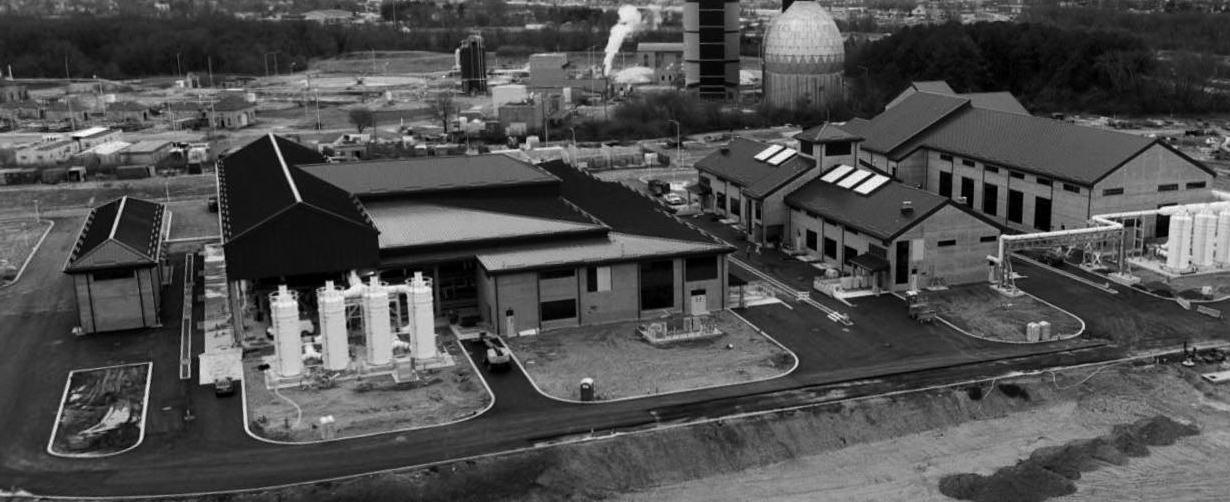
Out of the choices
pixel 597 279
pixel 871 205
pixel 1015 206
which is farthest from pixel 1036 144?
pixel 597 279

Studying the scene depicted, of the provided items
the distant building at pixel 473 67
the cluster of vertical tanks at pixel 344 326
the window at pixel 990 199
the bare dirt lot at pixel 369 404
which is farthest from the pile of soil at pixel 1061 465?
the distant building at pixel 473 67

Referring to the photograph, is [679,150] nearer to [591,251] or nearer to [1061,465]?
[591,251]

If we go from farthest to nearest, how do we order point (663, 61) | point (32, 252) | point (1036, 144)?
point (663, 61) < point (1036, 144) < point (32, 252)

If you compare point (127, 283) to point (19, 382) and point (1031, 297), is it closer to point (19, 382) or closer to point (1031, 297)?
point (19, 382)

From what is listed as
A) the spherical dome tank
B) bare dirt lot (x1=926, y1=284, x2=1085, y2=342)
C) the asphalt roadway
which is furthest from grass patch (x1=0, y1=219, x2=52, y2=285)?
the spherical dome tank

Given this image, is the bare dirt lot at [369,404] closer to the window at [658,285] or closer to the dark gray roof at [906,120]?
the window at [658,285]

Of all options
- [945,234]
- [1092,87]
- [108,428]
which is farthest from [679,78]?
[108,428]
